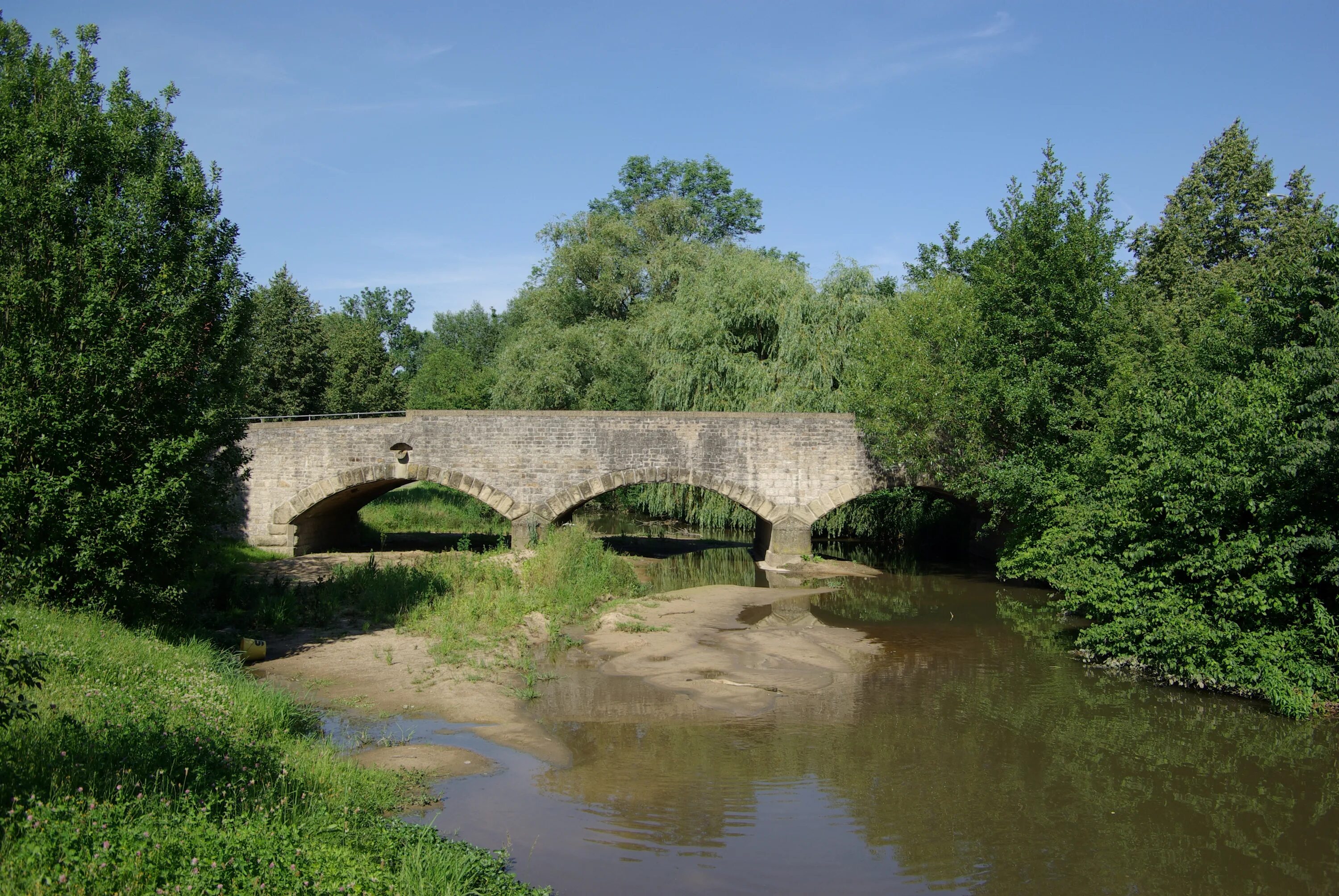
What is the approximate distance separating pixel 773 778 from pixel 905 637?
7.27 meters

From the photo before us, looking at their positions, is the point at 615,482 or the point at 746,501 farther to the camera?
the point at 746,501

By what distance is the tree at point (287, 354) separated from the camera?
30.3 m

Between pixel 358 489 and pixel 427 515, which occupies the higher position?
pixel 358 489

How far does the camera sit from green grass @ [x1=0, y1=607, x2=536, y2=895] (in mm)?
4953

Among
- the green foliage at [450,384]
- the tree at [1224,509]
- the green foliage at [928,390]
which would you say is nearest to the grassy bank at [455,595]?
the green foliage at [928,390]

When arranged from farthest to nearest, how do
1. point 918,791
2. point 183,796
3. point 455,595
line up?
1. point 455,595
2. point 918,791
3. point 183,796

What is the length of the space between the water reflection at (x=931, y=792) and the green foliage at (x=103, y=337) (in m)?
5.03

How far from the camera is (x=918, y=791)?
9047 millimetres

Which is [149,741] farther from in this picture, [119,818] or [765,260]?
[765,260]

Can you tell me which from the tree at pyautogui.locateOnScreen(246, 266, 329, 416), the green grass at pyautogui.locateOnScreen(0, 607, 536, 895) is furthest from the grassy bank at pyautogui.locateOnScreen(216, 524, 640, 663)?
the tree at pyautogui.locateOnScreen(246, 266, 329, 416)

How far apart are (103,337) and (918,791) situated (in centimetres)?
1000

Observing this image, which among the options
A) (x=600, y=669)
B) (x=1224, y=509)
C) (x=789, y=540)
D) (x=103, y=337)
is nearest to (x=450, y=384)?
(x=789, y=540)

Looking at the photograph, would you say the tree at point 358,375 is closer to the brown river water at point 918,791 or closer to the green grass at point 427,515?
the green grass at point 427,515

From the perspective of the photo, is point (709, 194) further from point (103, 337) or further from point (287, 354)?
point (103, 337)
